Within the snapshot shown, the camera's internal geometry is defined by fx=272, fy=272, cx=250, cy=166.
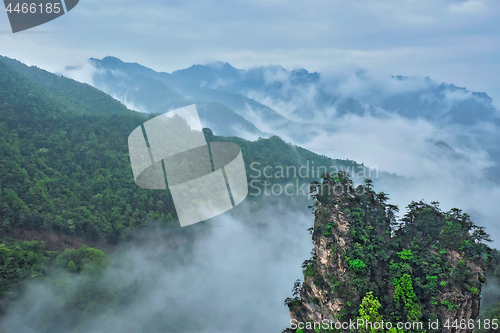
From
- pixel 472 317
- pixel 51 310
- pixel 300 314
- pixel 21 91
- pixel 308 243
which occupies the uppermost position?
pixel 21 91

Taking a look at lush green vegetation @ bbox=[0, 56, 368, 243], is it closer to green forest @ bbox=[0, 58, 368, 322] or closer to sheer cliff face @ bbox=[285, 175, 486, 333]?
green forest @ bbox=[0, 58, 368, 322]

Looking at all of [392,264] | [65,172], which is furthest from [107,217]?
[392,264]

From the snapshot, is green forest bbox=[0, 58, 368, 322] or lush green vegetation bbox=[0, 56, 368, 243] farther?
lush green vegetation bbox=[0, 56, 368, 243]

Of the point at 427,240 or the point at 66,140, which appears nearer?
the point at 427,240

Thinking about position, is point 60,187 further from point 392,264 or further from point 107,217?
point 392,264

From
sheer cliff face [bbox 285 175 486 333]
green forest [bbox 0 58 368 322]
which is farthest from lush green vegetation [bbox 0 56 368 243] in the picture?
sheer cliff face [bbox 285 175 486 333]

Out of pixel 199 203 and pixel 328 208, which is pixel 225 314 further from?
pixel 328 208

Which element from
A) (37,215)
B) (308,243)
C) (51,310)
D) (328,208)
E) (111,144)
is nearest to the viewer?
(328,208)

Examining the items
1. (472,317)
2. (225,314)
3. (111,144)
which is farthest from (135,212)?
(472,317)

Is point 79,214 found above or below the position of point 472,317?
above
